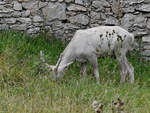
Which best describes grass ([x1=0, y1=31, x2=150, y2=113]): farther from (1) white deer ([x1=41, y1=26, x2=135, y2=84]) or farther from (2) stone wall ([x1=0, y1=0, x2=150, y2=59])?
(2) stone wall ([x1=0, y1=0, x2=150, y2=59])

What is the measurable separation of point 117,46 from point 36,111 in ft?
10.7

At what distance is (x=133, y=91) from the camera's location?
6621mm

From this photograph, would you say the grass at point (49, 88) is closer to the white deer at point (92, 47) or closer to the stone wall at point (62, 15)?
the white deer at point (92, 47)

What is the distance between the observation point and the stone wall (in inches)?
385

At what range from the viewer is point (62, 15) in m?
9.92

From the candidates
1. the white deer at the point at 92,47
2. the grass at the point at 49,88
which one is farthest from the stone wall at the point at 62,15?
the white deer at the point at 92,47

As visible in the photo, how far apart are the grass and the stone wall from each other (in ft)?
2.69

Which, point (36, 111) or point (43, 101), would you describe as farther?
point (43, 101)

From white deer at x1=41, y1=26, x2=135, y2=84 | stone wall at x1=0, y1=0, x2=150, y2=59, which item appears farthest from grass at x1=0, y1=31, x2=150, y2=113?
stone wall at x1=0, y1=0, x2=150, y2=59

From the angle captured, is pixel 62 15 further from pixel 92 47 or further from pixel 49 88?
pixel 49 88

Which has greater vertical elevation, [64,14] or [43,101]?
[64,14]

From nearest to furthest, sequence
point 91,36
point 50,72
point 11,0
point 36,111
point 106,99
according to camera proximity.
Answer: point 36,111 < point 106,99 < point 50,72 < point 91,36 < point 11,0

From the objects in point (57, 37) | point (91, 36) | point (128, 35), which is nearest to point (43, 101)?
point (91, 36)

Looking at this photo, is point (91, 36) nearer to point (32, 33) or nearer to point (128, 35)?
point (128, 35)
